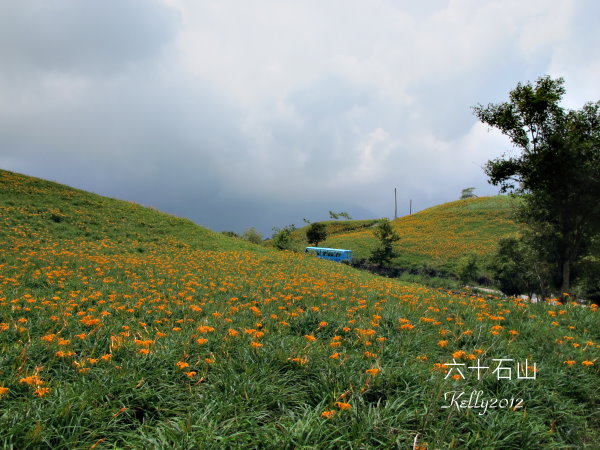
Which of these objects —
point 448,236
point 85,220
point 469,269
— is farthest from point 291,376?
point 448,236

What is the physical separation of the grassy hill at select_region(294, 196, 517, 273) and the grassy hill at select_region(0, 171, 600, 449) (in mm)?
22541

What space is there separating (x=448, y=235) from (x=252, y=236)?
26.0 m

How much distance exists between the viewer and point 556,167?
48.8ft

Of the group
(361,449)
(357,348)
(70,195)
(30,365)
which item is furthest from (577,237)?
(70,195)

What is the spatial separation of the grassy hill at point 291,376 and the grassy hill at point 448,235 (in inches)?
887

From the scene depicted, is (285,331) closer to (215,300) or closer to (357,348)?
(357,348)

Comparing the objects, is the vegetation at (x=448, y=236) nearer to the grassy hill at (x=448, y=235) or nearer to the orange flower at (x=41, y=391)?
the grassy hill at (x=448, y=235)

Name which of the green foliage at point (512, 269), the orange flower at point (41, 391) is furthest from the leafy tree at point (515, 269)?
the orange flower at point (41, 391)

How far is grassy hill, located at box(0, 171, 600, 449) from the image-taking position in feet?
8.44

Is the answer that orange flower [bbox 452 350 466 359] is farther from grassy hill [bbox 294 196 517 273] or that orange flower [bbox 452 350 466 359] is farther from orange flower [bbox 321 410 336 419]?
grassy hill [bbox 294 196 517 273]

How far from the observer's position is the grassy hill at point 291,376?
257 centimetres

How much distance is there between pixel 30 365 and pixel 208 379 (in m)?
2.00

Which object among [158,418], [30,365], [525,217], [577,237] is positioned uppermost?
[525,217]

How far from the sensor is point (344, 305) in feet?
21.6
